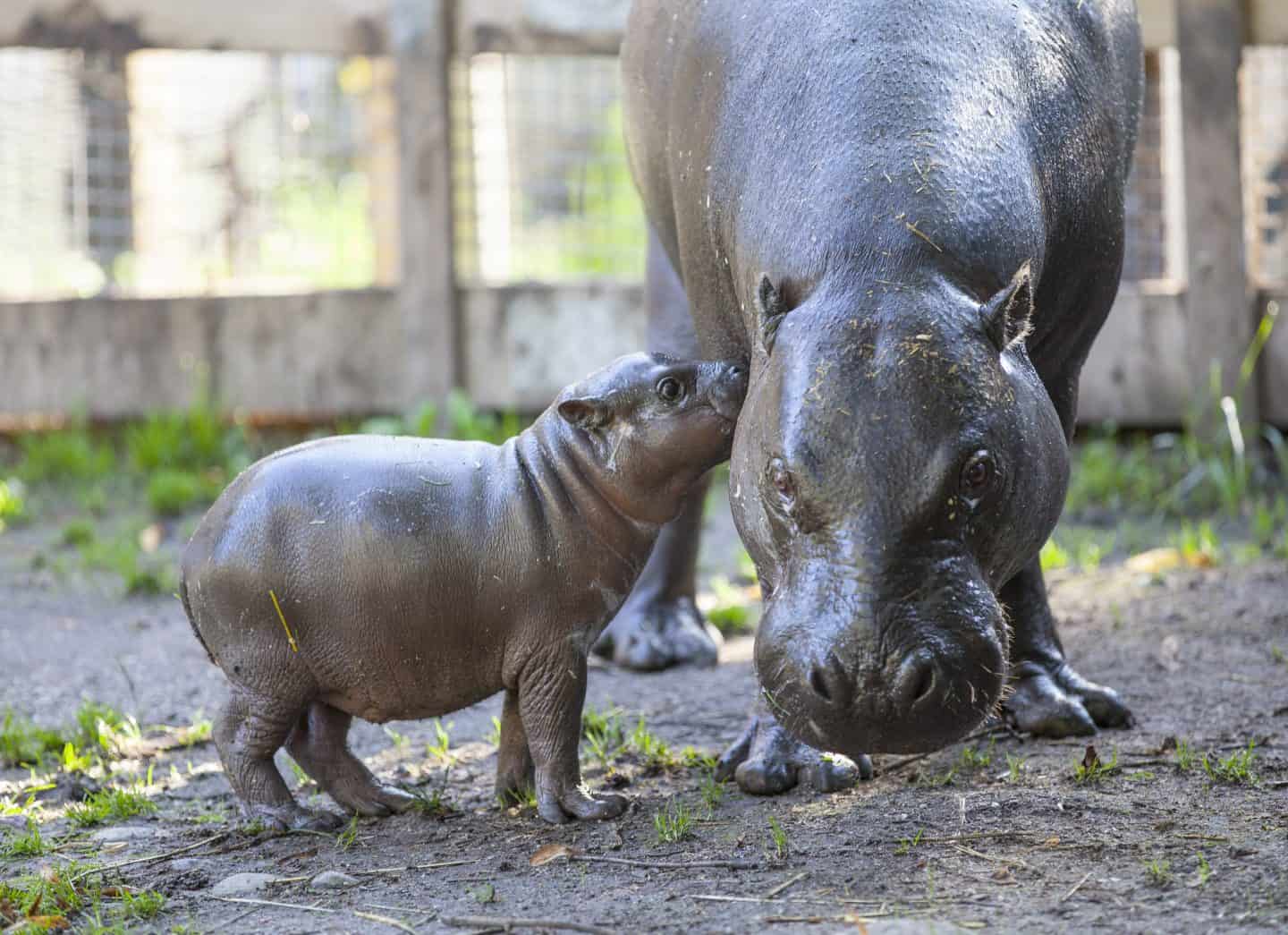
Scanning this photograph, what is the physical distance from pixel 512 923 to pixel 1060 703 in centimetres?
168

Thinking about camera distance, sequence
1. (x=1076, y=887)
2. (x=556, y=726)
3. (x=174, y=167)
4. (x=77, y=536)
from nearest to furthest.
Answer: (x=1076, y=887)
(x=556, y=726)
(x=77, y=536)
(x=174, y=167)

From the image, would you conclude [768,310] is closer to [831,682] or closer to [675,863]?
[831,682]

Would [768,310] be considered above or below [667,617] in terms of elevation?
above

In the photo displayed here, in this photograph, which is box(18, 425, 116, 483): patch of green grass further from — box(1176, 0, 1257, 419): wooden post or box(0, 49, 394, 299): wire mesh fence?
box(1176, 0, 1257, 419): wooden post

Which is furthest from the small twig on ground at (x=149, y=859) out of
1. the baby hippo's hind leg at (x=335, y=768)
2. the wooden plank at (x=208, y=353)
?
the wooden plank at (x=208, y=353)

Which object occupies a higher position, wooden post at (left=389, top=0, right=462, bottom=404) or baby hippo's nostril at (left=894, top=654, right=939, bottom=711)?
wooden post at (left=389, top=0, right=462, bottom=404)

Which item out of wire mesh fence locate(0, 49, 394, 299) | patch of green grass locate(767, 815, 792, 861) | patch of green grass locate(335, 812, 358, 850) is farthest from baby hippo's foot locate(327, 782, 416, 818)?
wire mesh fence locate(0, 49, 394, 299)

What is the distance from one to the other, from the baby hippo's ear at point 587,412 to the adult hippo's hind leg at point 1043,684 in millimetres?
1200

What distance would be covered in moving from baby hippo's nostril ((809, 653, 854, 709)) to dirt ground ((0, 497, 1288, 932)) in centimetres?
35

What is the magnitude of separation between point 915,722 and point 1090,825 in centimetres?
63

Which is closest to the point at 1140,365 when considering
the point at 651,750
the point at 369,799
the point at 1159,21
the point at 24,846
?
the point at 1159,21

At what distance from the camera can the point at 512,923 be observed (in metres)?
2.80

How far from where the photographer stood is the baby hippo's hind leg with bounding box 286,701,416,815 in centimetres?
Answer: 359

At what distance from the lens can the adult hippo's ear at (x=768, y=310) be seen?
9.80 feet
